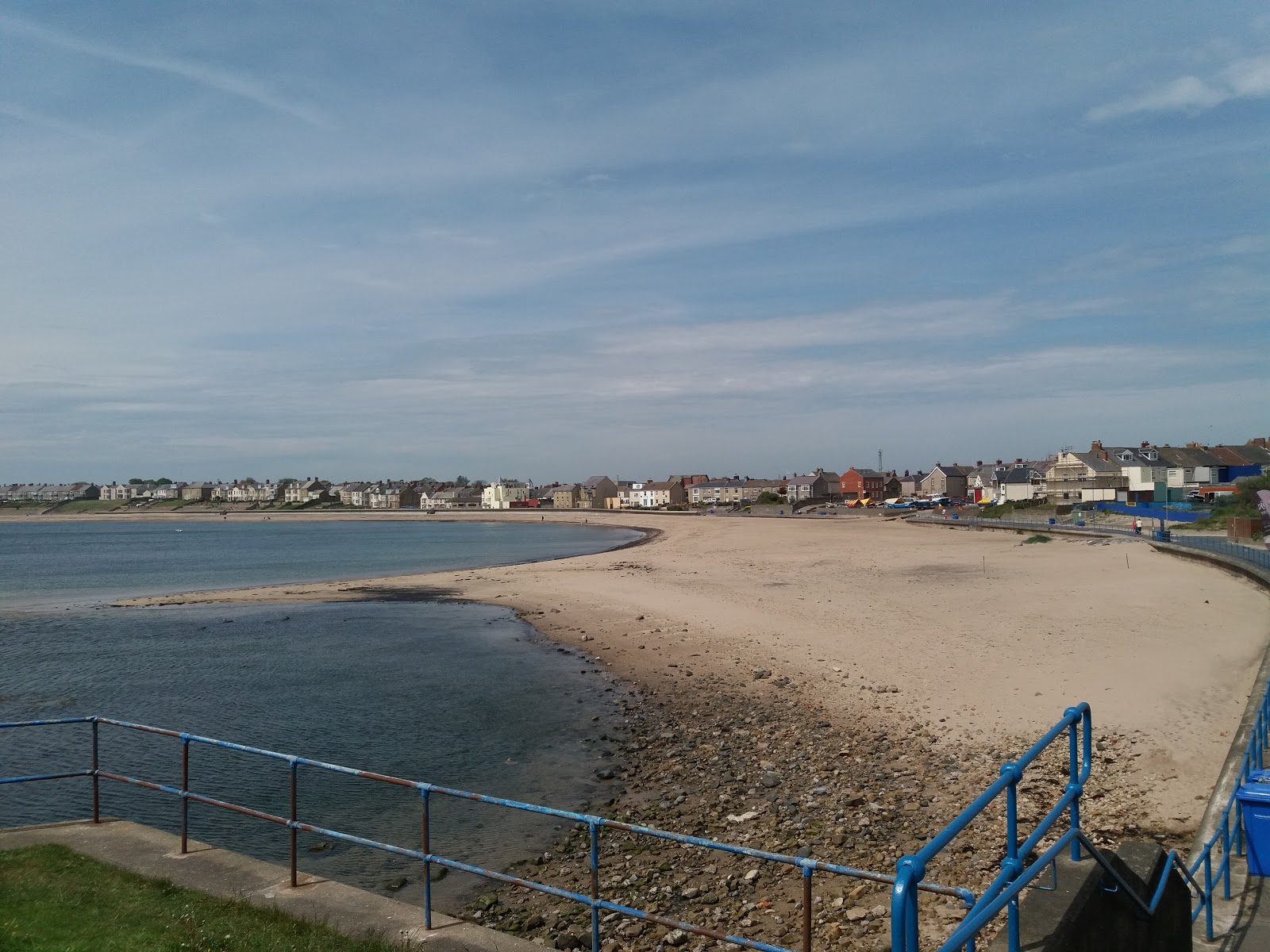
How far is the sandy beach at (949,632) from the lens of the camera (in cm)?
1449

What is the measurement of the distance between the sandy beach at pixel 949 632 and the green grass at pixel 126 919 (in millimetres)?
9426

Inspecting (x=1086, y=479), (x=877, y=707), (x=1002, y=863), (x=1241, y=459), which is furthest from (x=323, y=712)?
(x=1241, y=459)

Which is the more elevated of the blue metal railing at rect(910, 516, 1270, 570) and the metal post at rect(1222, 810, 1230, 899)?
the metal post at rect(1222, 810, 1230, 899)

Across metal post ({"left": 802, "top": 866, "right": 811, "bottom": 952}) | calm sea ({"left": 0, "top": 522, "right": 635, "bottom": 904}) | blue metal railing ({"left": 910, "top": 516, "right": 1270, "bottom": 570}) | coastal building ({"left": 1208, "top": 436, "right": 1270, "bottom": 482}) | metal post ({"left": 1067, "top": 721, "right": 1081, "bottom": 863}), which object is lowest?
calm sea ({"left": 0, "top": 522, "right": 635, "bottom": 904})

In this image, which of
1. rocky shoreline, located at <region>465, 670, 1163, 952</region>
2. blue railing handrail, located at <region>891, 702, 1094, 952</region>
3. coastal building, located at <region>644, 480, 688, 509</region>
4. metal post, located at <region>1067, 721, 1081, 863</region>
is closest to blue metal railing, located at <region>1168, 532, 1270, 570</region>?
rocky shoreline, located at <region>465, 670, 1163, 952</region>

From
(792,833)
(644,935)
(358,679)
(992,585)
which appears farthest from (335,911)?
(992,585)

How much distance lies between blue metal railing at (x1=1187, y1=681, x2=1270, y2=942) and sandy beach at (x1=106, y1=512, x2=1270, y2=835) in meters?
1.81

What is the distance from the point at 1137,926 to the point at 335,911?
540 cm

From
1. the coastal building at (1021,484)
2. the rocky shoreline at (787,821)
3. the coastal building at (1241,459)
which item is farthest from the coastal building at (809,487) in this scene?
the rocky shoreline at (787,821)

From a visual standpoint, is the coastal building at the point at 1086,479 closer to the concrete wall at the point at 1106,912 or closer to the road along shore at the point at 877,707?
the road along shore at the point at 877,707

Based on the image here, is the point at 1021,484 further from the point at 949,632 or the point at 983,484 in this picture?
the point at 949,632

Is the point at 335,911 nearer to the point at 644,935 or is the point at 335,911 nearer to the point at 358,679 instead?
the point at 644,935

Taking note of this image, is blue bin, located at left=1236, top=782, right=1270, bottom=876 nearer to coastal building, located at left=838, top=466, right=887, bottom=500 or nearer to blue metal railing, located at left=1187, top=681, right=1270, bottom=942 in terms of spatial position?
blue metal railing, located at left=1187, top=681, right=1270, bottom=942

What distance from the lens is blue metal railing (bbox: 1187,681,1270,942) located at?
19.7ft
